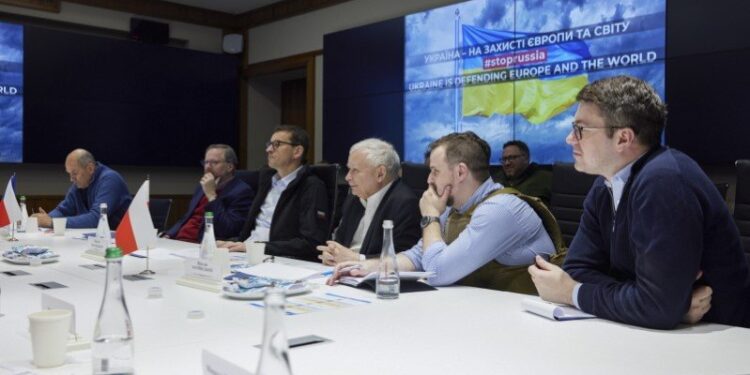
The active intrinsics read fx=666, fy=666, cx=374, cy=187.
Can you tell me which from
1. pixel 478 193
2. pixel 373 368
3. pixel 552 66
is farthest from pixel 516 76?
pixel 373 368

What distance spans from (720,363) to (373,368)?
0.64 metres

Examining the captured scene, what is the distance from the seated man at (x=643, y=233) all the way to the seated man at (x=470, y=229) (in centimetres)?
30

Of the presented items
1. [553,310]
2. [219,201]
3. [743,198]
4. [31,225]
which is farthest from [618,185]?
[31,225]

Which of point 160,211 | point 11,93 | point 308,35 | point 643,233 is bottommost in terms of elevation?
point 160,211

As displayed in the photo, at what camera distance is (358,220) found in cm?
310

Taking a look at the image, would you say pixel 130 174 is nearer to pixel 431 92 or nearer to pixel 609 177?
pixel 431 92

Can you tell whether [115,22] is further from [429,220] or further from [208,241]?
[429,220]

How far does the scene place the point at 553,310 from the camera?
5.14ft

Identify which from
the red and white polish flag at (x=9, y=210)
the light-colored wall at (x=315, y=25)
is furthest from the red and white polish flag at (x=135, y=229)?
the light-colored wall at (x=315, y=25)

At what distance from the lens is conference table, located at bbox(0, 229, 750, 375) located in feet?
3.95

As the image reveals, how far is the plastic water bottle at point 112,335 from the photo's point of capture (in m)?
1.09

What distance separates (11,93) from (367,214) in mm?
4687

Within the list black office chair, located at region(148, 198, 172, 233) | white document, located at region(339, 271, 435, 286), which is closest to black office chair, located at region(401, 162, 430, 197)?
white document, located at region(339, 271, 435, 286)

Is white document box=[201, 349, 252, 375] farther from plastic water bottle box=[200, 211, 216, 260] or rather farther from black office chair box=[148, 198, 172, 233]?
black office chair box=[148, 198, 172, 233]
